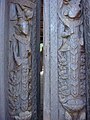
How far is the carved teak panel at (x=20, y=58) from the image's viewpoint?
1.53 m

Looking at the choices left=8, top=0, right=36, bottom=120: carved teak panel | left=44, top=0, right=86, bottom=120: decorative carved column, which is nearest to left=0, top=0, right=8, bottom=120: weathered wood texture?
left=8, top=0, right=36, bottom=120: carved teak panel

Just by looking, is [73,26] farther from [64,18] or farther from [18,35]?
[18,35]

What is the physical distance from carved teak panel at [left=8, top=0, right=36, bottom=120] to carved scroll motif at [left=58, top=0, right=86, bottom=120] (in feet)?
0.63

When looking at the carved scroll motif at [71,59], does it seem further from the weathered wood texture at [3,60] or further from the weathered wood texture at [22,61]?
the weathered wood texture at [3,60]

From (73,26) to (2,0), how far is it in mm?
415

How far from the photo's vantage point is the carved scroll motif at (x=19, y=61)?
5.01 feet

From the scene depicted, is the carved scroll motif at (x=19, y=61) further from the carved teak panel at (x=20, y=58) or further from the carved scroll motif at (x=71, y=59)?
the carved scroll motif at (x=71, y=59)

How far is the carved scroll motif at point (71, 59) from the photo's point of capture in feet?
4.79

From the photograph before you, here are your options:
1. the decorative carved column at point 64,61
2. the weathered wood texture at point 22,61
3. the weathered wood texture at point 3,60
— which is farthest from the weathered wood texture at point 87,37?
the weathered wood texture at point 3,60

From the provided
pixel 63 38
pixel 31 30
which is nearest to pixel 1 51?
pixel 31 30

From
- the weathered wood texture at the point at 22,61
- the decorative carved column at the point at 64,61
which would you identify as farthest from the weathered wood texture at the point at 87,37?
the weathered wood texture at the point at 22,61

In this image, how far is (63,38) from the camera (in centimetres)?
150

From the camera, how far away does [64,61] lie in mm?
1480

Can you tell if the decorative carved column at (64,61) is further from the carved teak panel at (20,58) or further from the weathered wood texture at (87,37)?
the carved teak panel at (20,58)
